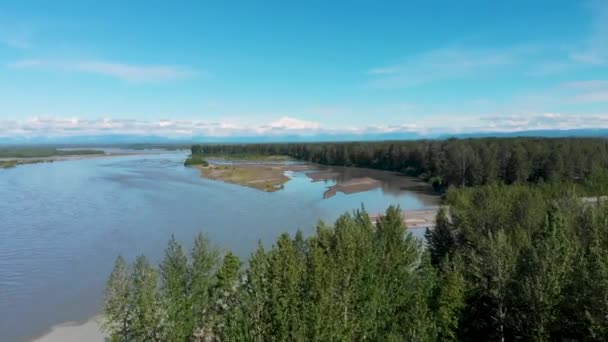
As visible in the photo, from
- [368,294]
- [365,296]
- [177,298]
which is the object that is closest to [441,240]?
[368,294]

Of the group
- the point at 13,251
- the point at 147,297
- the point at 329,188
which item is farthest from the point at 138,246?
the point at 329,188

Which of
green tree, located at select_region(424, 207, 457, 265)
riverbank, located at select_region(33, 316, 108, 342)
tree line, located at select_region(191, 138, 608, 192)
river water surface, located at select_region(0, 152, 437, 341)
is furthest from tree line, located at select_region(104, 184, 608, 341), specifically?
tree line, located at select_region(191, 138, 608, 192)

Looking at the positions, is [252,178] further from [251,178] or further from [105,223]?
[105,223]

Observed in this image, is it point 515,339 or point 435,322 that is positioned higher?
point 435,322

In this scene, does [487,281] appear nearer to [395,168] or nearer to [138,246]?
[138,246]

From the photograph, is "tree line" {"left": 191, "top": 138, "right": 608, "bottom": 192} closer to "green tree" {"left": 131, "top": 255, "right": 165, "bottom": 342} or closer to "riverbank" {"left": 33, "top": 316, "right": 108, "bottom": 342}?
"green tree" {"left": 131, "top": 255, "right": 165, "bottom": 342}
